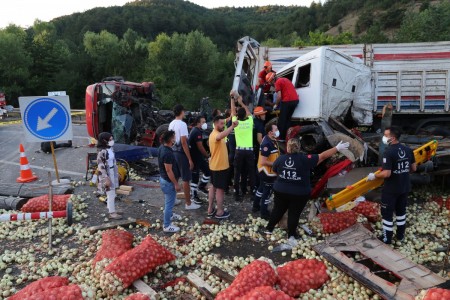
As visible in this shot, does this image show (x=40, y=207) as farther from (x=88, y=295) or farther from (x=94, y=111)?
Result: (x=94, y=111)

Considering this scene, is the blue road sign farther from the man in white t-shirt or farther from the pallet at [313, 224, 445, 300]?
the pallet at [313, 224, 445, 300]

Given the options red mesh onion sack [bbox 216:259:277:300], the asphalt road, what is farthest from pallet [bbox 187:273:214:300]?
the asphalt road

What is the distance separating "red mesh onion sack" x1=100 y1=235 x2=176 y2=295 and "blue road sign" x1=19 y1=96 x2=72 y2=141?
3389 mm

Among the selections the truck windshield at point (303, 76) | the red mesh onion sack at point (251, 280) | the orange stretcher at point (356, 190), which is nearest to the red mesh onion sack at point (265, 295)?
the red mesh onion sack at point (251, 280)

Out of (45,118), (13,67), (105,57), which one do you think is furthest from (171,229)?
(105,57)

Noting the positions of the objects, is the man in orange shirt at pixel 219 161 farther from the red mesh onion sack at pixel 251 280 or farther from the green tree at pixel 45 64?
the green tree at pixel 45 64

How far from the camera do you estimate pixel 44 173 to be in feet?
31.7

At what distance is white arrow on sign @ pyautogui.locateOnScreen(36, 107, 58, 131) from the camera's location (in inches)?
264

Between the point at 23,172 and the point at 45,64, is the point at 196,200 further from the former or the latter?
the point at 45,64

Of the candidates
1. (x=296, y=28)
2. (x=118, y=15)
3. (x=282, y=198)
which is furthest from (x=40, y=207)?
(x=118, y=15)

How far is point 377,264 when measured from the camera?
180 inches

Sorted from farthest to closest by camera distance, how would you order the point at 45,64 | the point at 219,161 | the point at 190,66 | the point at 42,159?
the point at 190,66, the point at 45,64, the point at 42,159, the point at 219,161

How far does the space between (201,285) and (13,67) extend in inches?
1538

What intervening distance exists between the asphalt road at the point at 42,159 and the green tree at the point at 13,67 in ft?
73.5
